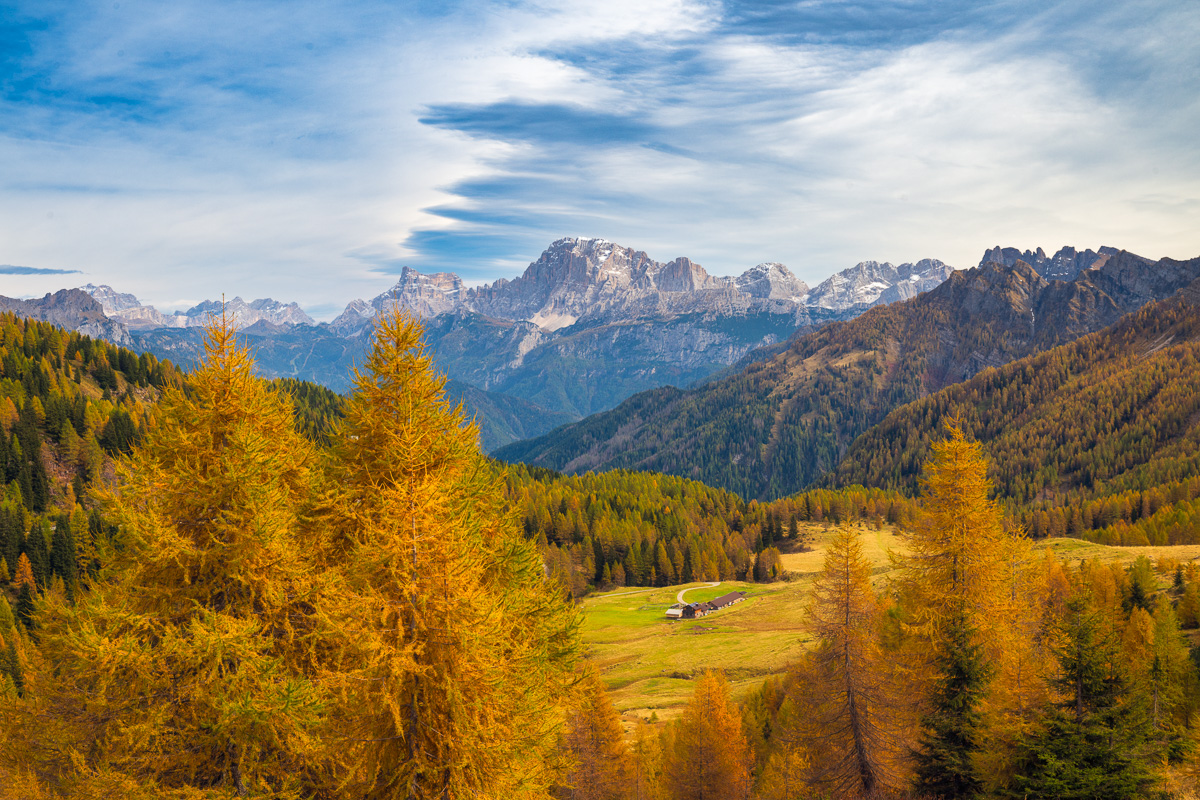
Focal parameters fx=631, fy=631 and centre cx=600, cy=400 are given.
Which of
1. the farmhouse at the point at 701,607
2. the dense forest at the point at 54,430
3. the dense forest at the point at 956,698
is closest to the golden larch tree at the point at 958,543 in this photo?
the dense forest at the point at 956,698

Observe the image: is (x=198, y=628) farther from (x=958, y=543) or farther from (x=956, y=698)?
(x=958, y=543)

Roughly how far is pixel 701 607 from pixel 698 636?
16368mm

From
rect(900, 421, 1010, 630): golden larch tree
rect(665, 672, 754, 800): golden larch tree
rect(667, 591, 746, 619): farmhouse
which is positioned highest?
rect(900, 421, 1010, 630): golden larch tree

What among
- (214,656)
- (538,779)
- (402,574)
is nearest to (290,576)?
(214,656)

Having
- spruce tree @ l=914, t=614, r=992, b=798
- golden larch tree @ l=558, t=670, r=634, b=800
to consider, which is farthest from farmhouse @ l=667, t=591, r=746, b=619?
spruce tree @ l=914, t=614, r=992, b=798

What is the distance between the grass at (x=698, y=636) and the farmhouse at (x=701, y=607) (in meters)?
2.04

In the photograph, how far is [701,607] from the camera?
114 m

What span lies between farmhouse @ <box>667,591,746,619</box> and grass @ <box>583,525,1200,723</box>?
2044mm

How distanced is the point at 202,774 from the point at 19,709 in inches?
329

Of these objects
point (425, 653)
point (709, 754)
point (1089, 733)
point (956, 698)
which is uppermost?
point (425, 653)

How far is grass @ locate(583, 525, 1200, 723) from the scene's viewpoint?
7638cm

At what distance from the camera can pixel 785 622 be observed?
98688 mm

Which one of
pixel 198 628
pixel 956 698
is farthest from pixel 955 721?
pixel 198 628

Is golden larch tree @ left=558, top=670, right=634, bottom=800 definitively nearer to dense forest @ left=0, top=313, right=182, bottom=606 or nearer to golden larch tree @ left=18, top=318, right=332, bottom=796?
golden larch tree @ left=18, top=318, right=332, bottom=796
